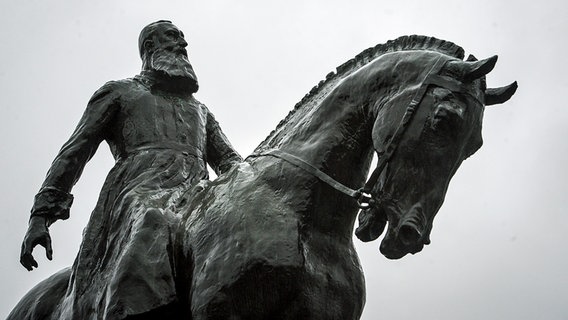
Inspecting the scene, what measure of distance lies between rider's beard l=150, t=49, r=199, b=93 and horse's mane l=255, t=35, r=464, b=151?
69.8 inches

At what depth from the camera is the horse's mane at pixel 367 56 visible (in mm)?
6172

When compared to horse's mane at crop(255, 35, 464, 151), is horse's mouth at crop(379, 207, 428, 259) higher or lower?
lower

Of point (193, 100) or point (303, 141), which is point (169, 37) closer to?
point (193, 100)

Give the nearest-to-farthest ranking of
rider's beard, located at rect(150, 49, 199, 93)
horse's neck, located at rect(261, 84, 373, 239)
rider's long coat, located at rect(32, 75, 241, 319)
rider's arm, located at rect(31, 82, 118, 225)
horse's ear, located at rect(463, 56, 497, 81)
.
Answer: horse's ear, located at rect(463, 56, 497, 81)
horse's neck, located at rect(261, 84, 373, 239)
rider's long coat, located at rect(32, 75, 241, 319)
rider's arm, located at rect(31, 82, 118, 225)
rider's beard, located at rect(150, 49, 199, 93)

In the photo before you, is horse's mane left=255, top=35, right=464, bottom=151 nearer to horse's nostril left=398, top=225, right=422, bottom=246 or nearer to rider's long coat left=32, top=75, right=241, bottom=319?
rider's long coat left=32, top=75, right=241, bottom=319

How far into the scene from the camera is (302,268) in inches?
215

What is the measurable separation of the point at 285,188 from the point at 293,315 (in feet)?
2.74

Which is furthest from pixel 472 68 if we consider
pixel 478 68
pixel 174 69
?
pixel 174 69

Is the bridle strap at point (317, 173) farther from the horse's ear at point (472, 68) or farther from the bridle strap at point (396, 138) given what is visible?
the horse's ear at point (472, 68)

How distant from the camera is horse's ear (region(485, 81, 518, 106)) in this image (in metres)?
5.89

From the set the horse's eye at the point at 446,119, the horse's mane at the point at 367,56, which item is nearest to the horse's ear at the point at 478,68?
the horse's eye at the point at 446,119

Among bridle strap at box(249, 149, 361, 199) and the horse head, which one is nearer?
the horse head

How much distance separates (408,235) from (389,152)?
54 centimetres

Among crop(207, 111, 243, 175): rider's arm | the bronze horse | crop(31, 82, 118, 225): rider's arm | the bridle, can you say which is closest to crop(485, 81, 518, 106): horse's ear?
the bronze horse
